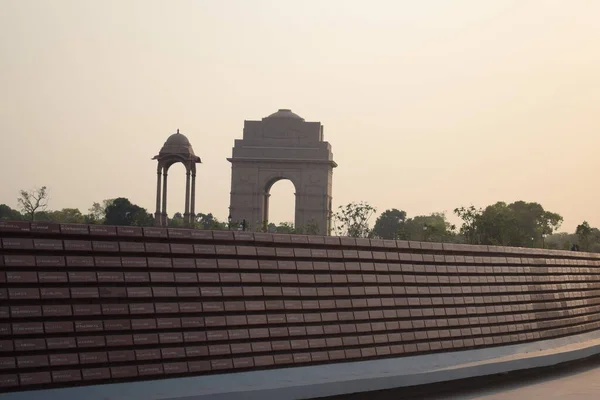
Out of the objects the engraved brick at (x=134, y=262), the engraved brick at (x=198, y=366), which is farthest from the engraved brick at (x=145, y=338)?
the engraved brick at (x=134, y=262)

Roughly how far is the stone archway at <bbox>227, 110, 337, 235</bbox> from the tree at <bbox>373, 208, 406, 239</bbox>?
78207 mm

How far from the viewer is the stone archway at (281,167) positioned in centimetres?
8638

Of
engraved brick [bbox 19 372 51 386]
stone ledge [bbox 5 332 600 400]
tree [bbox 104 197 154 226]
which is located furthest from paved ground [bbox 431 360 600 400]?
tree [bbox 104 197 154 226]

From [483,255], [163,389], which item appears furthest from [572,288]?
[163,389]

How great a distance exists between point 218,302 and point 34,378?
2620mm

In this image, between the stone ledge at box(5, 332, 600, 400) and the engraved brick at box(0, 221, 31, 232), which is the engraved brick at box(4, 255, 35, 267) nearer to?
the engraved brick at box(0, 221, 31, 232)

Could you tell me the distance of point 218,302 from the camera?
36.1 ft

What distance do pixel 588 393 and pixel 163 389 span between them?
630 cm

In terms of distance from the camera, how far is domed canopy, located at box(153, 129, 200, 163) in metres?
65.3

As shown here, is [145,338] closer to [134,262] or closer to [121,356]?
[121,356]

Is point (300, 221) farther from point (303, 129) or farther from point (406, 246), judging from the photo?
point (406, 246)

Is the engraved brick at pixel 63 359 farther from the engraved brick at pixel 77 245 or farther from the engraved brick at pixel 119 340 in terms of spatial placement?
the engraved brick at pixel 77 245

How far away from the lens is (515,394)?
41.5 feet

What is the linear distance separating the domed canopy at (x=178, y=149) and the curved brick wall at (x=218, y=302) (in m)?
50.2
